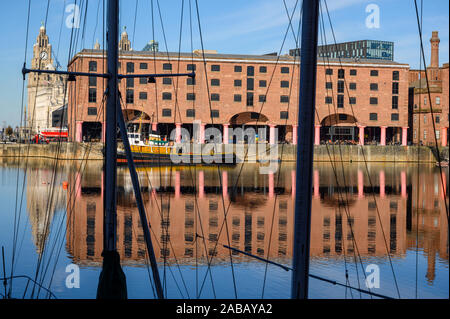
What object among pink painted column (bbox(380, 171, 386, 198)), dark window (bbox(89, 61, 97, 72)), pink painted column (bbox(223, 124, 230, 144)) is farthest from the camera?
pink painted column (bbox(223, 124, 230, 144))

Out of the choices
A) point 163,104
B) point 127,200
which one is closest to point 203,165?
point 163,104

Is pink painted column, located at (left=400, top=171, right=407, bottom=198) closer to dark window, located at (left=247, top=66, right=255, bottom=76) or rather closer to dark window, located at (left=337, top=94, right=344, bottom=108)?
dark window, located at (left=337, top=94, right=344, bottom=108)

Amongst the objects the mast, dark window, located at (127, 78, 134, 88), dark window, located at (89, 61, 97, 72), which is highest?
dark window, located at (89, 61, 97, 72)

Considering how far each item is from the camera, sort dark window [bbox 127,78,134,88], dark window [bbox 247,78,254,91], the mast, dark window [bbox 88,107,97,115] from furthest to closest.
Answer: dark window [bbox 247,78,254,91] → dark window [bbox 88,107,97,115] → dark window [bbox 127,78,134,88] → the mast

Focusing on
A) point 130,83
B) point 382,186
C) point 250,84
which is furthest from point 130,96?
point 382,186

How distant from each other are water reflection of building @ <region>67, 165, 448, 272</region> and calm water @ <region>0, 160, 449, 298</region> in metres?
0.05

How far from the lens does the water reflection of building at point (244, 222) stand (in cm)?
1845

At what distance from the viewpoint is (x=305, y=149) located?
6871 mm

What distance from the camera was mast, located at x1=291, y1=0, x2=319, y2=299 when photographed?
6.89 m

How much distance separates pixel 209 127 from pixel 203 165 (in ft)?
39.8

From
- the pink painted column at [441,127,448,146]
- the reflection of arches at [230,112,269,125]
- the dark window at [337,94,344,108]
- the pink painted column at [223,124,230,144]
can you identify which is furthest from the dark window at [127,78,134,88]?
the pink painted column at [441,127,448,146]

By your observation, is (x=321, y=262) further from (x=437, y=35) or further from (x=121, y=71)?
(x=437, y=35)

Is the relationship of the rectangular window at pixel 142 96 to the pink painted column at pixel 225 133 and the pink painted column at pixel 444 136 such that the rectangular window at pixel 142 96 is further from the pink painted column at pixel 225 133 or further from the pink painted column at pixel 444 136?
the pink painted column at pixel 444 136

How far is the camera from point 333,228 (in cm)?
2372
